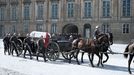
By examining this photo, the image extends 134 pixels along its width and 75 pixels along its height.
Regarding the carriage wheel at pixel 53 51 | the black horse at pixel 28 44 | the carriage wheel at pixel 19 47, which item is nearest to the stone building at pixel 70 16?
the carriage wheel at pixel 19 47

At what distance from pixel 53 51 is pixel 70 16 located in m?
28.3

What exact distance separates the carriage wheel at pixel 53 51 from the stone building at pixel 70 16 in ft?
82.4

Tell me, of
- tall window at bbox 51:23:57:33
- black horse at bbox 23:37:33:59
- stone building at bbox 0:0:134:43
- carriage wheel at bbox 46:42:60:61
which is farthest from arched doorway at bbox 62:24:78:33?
carriage wheel at bbox 46:42:60:61

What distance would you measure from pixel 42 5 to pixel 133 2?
13119mm

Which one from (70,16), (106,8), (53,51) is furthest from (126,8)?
(53,51)

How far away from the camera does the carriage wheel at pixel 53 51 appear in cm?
1898

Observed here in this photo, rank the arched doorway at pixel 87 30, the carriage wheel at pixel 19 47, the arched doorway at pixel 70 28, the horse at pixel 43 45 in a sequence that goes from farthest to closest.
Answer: the arched doorway at pixel 70 28
the arched doorway at pixel 87 30
the carriage wheel at pixel 19 47
the horse at pixel 43 45

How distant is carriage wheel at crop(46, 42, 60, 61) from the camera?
1898 centimetres

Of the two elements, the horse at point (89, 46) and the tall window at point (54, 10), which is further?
the tall window at point (54, 10)

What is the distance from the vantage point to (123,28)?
43.8 meters

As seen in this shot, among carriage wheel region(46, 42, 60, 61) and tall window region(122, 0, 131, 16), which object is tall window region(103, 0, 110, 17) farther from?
carriage wheel region(46, 42, 60, 61)

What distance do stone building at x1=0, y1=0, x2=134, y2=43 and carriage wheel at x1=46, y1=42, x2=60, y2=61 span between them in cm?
2513

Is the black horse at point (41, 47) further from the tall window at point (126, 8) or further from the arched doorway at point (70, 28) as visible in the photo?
the arched doorway at point (70, 28)

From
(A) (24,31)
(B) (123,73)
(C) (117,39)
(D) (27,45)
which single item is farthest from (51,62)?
(A) (24,31)
